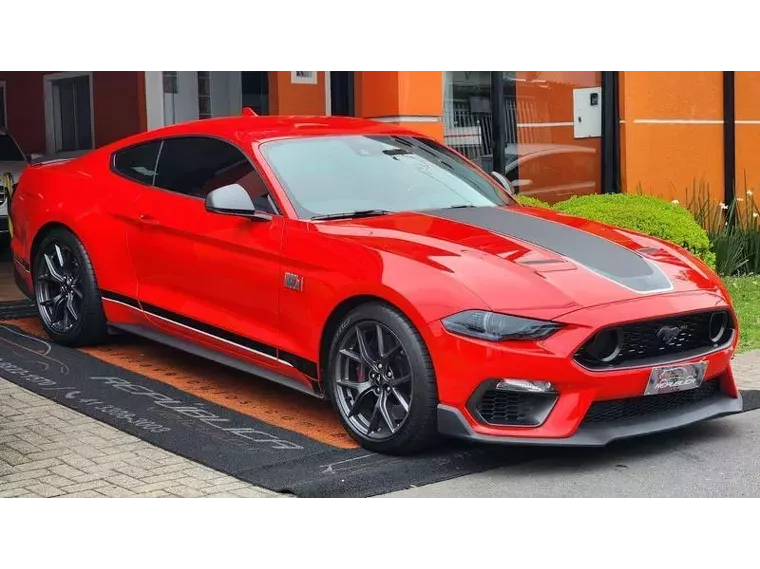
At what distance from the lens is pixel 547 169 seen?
1205 centimetres

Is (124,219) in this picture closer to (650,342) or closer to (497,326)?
(497,326)

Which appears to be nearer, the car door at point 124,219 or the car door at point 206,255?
the car door at point 206,255

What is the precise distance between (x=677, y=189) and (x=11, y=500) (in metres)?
8.67

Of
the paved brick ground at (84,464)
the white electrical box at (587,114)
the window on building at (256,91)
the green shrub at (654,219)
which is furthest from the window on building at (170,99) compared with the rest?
the paved brick ground at (84,464)

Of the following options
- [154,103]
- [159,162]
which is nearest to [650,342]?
[159,162]

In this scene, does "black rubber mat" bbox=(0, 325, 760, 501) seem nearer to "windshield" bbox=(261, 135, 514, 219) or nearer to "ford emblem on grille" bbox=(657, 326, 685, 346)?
"ford emblem on grille" bbox=(657, 326, 685, 346)

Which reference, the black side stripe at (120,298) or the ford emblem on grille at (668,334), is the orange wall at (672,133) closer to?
the black side stripe at (120,298)

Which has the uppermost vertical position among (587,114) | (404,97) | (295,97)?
(295,97)

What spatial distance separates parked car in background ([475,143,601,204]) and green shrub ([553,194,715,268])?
1.79 metres

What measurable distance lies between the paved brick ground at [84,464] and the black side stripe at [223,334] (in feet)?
2.52

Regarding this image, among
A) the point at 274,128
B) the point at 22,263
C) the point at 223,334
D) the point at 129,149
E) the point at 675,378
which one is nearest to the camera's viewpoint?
the point at 675,378

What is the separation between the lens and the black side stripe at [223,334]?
586 centimetres

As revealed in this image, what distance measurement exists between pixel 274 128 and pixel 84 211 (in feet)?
4.88
